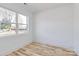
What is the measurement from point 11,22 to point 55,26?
689 mm

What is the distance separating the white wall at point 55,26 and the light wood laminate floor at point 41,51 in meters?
0.07

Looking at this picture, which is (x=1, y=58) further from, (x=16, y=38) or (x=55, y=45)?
(x=55, y=45)

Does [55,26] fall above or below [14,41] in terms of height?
above

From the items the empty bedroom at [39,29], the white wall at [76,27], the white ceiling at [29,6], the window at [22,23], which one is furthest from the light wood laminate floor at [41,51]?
the white ceiling at [29,6]

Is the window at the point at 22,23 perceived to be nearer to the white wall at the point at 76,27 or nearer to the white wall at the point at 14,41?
the white wall at the point at 14,41

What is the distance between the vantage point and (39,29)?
1.66 metres

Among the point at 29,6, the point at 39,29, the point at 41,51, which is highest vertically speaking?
the point at 29,6

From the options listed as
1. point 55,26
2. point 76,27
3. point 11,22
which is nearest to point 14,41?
point 11,22

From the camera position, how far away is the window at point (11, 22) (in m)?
1.53

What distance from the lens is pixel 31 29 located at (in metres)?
1.65

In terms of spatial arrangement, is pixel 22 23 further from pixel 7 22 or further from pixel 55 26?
pixel 55 26

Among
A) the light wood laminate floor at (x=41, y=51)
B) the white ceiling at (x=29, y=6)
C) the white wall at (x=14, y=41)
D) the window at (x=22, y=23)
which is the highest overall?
the white ceiling at (x=29, y=6)

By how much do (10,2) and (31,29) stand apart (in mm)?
514

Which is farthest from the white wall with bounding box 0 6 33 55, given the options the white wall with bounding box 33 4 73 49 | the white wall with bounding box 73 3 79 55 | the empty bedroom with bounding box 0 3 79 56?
the white wall with bounding box 73 3 79 55
